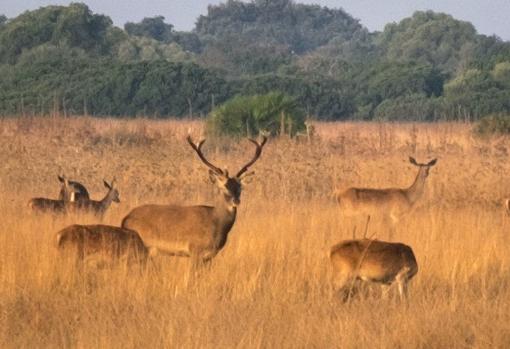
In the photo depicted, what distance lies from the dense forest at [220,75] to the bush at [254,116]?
2889 millimetres

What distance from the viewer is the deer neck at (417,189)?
15.3 m

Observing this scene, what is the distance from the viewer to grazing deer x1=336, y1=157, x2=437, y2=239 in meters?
14.5

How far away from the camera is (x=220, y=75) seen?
180 ft

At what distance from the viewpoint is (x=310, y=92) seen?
4681 centimetres

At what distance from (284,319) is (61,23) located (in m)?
51.0

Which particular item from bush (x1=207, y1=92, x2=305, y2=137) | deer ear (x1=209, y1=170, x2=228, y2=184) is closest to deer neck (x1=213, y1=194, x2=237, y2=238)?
deer ear (x1=209, y1=170, x2=228, y2=184)

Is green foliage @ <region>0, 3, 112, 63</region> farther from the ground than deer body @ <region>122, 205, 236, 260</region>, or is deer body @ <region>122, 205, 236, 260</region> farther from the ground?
green foliage @ <region>0, 3, 112, 63</region>

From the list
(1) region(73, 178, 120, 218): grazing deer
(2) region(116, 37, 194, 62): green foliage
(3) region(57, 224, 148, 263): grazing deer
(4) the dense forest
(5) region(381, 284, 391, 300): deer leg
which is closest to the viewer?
(5) region(381, 284, 391, 300): deer leg

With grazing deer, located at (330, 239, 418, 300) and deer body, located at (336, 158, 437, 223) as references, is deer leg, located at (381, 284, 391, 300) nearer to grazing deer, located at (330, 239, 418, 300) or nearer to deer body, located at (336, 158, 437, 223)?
grazing deer, located at (330, 239, 418, 300)

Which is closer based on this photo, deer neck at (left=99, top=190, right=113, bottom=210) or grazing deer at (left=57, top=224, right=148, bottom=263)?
grazing deer at (left=57, top=224, right=148, bottom=263)

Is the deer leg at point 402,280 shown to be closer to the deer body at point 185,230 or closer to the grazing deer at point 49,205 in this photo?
the deer body at point 185,230

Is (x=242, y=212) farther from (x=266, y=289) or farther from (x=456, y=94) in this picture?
(x=456, y=94)

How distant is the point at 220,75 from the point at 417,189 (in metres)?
39.7

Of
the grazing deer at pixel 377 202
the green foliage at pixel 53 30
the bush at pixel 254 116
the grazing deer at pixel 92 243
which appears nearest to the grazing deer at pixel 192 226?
the grazing deer at pixel 92 243
